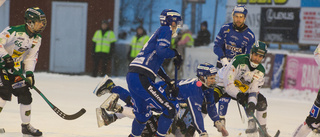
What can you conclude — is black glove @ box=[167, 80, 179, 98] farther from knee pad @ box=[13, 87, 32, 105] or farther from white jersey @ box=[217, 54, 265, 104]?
knee pad @ box=[13, 87, 32, 105]

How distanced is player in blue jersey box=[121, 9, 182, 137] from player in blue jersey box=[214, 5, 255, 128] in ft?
5.86

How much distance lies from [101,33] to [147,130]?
30.0 ft

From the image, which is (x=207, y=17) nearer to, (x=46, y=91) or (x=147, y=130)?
(x=46, y=91)

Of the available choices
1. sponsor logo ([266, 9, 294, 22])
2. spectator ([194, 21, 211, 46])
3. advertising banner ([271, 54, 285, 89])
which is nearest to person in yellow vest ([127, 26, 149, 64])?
spectator ([194, 21, 211, 46])

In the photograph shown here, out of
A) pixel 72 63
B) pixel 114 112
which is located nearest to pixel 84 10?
pixel 72 63

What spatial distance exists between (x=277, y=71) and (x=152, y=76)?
283 inches

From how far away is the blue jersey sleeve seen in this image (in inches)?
206

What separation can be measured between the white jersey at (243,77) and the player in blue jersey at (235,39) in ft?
2.07

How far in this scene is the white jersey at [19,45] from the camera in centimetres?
592

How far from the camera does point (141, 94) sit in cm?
536

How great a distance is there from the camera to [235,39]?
285 inches

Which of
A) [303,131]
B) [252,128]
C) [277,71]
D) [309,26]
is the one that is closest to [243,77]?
[252,128]

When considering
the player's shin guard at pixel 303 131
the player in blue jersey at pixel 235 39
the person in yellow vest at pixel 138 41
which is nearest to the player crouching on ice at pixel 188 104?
the player's shin guard at pixel 303 131

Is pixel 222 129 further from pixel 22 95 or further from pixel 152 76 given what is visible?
pixel 22 95
